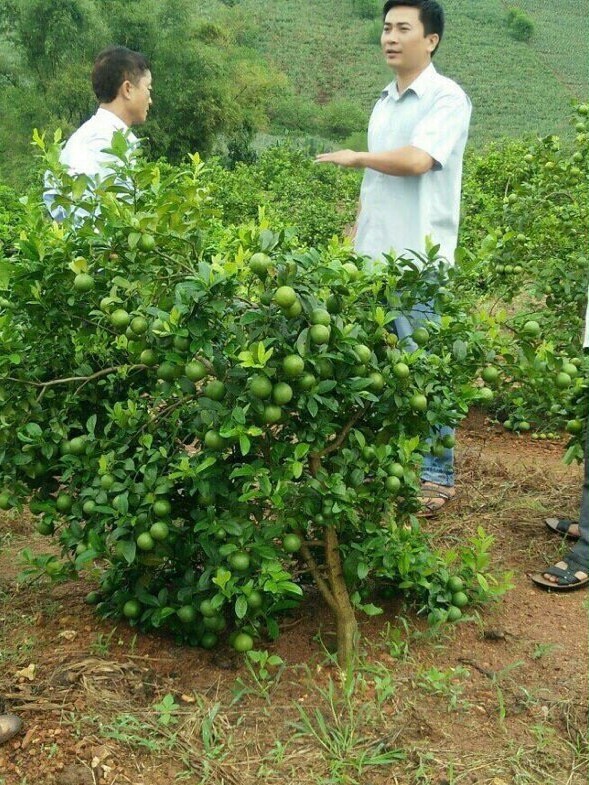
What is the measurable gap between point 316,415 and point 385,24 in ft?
6.93

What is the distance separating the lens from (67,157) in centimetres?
400

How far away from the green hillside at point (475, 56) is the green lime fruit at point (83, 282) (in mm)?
23647

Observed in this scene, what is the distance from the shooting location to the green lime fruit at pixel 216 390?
2.39 meters

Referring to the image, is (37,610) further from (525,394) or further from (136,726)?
(525,394)

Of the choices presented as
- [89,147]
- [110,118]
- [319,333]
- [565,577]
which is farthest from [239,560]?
[110,118]

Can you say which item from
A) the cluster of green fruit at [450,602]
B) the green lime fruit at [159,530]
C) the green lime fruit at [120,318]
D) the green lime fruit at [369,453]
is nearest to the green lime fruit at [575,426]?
the cluster of green fruit at [450,602]

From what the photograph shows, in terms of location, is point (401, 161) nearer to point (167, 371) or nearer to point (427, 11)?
point (427, 11)

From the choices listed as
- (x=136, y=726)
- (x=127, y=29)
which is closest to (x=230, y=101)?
(x=127, y=29)

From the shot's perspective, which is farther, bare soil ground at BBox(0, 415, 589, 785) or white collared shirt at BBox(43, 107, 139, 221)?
white collared shirt at BBox(43, 107, 139, 221)

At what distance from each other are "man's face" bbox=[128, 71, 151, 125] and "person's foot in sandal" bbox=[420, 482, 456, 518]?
2092 millimetres

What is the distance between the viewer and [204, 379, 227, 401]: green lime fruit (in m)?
2.39

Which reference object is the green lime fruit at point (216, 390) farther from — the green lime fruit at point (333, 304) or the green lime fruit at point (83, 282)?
the green lime fruit at point (83, 282)

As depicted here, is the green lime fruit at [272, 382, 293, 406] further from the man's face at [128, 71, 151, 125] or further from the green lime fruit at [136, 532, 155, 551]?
the man's face at [128, 71, 151, 125]

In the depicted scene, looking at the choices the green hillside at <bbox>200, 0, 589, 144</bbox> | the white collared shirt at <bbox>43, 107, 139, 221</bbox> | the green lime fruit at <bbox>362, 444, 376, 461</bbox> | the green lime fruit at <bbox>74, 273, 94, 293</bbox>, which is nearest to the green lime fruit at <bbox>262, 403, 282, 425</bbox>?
the green lime fruit at <bbox>362, 444, 376, 461</bbox>
